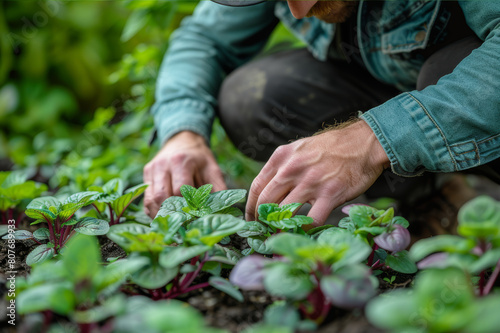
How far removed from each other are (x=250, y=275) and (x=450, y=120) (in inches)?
23.6

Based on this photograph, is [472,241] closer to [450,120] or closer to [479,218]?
[479,218]

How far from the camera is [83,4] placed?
2979 millimetres

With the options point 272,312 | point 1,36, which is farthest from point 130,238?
point 1,36

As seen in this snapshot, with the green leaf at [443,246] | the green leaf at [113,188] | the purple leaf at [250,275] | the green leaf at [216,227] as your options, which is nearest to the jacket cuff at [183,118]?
the green leaf at [113,188]

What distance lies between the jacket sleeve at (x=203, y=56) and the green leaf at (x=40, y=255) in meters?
0.68

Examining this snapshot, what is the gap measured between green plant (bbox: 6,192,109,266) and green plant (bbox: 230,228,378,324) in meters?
0.43

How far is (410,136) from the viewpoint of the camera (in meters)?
0.94

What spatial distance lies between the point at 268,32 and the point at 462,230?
144cm

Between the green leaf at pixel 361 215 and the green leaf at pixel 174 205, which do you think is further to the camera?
the green leaf at pixel 174 205

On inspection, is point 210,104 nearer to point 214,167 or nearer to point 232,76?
point 232,76

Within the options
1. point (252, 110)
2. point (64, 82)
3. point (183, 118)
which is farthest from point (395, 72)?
point (64, 82)

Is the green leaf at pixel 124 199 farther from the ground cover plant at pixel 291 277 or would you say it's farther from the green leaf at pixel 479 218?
the green leaf at pixel 479 218

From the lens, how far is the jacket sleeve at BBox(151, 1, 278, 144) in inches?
62.7

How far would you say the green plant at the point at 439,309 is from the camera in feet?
1.45
